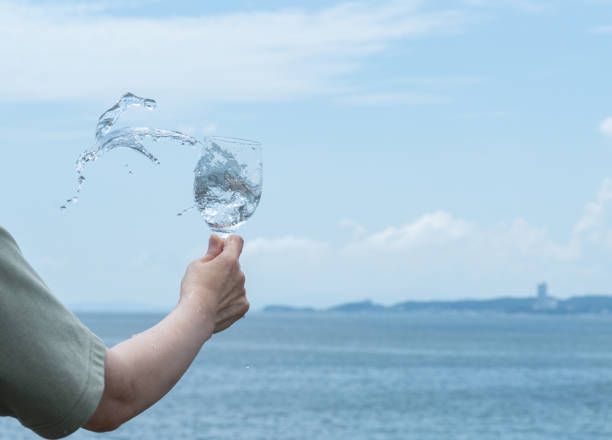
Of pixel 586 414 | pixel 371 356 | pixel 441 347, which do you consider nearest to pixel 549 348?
pixel 441 347

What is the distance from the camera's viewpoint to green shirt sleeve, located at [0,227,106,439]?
4.69 feet

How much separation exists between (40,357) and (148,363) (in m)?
0.30

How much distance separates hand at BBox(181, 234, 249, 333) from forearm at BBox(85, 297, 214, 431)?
32 millimetres

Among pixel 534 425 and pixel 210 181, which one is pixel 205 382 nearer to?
pixel 534 425

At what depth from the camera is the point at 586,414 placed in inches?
2306

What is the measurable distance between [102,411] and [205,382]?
223ft

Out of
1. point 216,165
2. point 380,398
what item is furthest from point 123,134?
point 380,398

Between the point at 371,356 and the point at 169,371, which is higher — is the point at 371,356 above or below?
below

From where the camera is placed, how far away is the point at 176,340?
5.94 ft

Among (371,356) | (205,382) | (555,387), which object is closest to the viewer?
(205,382)

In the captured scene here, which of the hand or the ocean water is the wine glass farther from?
the ocean water

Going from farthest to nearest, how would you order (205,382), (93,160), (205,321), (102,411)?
(205,382) < (93,160) < (205,321) < (102,411)

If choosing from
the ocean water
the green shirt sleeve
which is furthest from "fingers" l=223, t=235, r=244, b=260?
the ocean water

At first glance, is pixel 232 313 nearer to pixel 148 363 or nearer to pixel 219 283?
pixel 219 283
